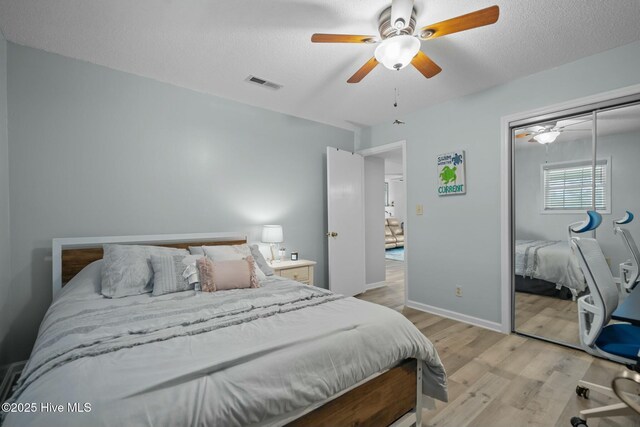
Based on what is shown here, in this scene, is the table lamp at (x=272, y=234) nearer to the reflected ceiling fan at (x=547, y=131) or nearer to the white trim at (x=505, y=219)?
the white trim at (x=505, y=219)

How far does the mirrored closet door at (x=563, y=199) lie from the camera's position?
2359mm

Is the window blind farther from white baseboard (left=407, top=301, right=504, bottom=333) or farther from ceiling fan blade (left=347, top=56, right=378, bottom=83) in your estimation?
ceiling fan blade (left=347, top=56, right=378, bottom=83)

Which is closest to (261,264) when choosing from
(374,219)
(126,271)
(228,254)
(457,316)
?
(228,254)

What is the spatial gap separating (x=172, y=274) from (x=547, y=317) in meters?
3.47

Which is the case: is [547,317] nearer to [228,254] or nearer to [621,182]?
[621,182]

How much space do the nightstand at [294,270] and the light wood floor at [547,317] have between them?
2.21 m

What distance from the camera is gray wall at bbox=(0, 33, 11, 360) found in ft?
6.95

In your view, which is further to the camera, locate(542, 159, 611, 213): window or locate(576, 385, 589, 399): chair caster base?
locate(542, 159, 611, 213): window

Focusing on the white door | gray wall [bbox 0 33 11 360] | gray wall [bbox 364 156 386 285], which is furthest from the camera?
gray wall [bbox 364 156 386 285]

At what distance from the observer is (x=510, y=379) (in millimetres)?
2137

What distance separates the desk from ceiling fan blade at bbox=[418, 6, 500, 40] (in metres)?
1.57

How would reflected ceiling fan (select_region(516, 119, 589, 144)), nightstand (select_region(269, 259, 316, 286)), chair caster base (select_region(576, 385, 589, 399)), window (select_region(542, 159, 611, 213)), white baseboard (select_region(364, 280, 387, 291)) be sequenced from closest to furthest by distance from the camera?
chair caster base (select_region(576, 385, 589, 399))
window (select_region(542, 159, 611, 213))
reflected ceiling fan (select_region(516, 119, 589, 144))
nightstand (select_region(269, 259, 316, 286))
white baseboard (select_region(364, 280, 387, 291))

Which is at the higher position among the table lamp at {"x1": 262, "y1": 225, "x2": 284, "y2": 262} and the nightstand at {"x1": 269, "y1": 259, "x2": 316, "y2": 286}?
the table lamp at {"x1": 262, "y1": 225, "x2": 284, "y2": 262}

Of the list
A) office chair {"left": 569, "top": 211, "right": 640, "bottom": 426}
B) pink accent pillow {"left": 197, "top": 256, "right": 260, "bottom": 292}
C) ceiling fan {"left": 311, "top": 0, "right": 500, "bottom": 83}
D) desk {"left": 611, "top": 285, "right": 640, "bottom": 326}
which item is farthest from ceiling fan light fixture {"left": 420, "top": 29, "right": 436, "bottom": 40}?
pink accent pillow {"left": 197, "top": 256, "right": 260, "bottom": 292}
